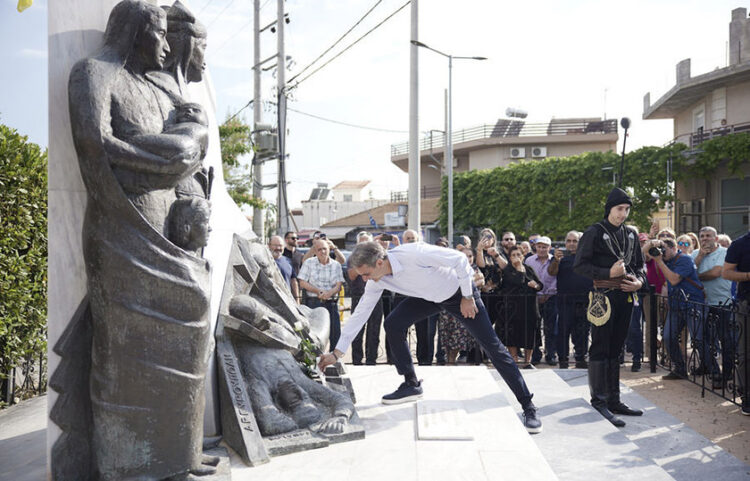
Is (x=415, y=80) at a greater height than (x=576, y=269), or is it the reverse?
(x=415, y=80)

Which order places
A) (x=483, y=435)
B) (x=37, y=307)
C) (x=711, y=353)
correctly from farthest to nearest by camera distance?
1. (x=711, y=353)
2. (x=37, y=307)
3. (x=483, y=435)

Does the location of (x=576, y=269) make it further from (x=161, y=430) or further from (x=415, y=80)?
(x=415, y=80)

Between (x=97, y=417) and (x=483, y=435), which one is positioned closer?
(x=97, y=417)

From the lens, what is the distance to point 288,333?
4.71 meters

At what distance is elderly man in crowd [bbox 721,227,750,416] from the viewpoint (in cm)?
604

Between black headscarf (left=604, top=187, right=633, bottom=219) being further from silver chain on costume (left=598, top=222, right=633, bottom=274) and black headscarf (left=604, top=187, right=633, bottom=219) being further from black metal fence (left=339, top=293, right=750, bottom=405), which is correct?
black metal fence (left=339, top=293, right=750, bottom=405)

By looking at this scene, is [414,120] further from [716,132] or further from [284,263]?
[716,132]

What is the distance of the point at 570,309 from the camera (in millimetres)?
8336

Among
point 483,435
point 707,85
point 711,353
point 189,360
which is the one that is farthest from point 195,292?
point 707,85

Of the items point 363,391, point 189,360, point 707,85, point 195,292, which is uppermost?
point 707,85

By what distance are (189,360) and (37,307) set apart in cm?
372

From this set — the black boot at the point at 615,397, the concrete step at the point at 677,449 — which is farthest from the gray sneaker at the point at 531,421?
the black boot at the point at 615,397

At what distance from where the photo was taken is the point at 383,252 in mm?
4871

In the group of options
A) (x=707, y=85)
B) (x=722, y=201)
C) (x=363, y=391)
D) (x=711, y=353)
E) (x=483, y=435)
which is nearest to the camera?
(x=483, y=435)
